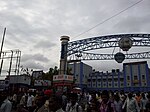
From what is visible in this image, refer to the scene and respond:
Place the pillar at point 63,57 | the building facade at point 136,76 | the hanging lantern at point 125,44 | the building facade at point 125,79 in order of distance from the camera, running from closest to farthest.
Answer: the hanging lantern at point 125,44, the pillar at point 63,57, the building facade at point 136,76, the building facade at point 125,79

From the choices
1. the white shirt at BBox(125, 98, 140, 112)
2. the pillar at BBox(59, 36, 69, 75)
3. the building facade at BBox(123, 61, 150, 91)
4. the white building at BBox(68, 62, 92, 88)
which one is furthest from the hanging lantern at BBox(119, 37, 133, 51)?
the white building at BBox(68, 62, 92, 88)

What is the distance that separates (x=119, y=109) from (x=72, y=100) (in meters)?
2.42

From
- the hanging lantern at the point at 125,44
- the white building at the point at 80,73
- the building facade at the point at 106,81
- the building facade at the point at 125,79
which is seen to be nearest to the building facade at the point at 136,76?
the building facade at the point at 125,79

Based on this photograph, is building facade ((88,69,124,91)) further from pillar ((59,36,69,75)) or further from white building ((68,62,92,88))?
pillar ((59,36,69,75))

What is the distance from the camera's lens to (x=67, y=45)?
24578 millimetres

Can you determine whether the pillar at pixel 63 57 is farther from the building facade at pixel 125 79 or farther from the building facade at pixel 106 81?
the building facade at pixel 106 81

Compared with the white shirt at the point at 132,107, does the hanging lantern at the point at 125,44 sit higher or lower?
higher

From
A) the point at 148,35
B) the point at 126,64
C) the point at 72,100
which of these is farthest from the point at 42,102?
the point at 126,64

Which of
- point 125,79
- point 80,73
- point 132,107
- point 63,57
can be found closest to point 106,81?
point 125,79

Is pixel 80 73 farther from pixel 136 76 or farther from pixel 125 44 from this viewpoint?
pixel 125 44

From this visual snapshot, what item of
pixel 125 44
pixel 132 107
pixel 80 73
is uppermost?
pixel 125 44

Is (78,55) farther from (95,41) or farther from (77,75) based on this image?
(77,75)

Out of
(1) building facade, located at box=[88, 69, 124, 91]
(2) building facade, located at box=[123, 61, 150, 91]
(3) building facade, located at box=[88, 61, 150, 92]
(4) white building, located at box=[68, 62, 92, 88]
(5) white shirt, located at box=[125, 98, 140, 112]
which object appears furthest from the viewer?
(4) white building, located at box=[68, 62, 92, 88]

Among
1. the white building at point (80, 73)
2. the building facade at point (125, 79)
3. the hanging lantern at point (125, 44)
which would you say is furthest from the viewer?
the white building at point (80, 73)
